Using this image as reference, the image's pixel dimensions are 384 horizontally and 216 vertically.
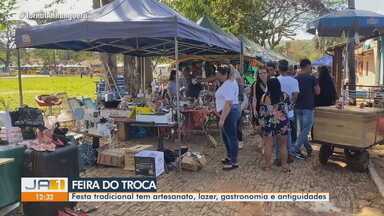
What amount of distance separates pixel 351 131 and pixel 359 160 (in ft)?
1.94

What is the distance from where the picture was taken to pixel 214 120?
9.98 meters

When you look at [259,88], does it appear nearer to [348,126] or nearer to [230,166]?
[230,166]

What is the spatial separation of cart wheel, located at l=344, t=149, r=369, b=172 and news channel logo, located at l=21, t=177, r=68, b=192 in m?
4.58

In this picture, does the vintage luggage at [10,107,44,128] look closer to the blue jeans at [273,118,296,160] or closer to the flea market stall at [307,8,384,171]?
the blue jeans at [273,118,296,160]

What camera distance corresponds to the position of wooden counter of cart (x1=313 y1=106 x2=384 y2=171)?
21.2 ft

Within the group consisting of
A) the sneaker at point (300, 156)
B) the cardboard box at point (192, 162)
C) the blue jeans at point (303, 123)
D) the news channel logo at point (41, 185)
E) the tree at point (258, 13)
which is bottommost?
the sneaker at point (300, 156)

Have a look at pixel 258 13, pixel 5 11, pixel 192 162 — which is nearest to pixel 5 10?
pixel 5 11

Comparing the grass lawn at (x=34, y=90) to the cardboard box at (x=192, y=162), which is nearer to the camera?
the cardboard box at (x=192, y=162)

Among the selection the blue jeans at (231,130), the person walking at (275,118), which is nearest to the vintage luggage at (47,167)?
the blue jeans at (231,130)

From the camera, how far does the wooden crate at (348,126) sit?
21.2ft

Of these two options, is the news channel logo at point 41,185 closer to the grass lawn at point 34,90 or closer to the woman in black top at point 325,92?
the woman in black top at point 325,92

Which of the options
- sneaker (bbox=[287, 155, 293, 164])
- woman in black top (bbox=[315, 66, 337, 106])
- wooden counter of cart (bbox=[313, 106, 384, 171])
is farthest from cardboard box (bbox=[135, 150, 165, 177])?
woman in black top (bbox=[315, 66, 337, 106])

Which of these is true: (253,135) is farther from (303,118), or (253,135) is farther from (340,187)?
(340,187)

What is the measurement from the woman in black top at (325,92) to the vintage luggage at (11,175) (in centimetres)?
535
